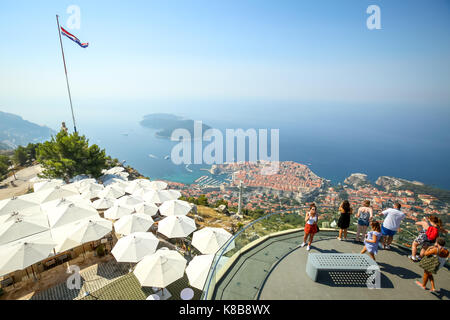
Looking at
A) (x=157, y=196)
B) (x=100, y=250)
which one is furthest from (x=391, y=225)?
(x=157, y=196)

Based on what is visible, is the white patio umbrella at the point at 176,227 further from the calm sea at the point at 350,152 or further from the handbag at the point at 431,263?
the calm sea at the point at 350,152

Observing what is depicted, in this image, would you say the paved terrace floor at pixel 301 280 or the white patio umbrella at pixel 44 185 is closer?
the paved terrace floor at pixel 301 280

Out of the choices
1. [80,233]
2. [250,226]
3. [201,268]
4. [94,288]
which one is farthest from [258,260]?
[80,233]

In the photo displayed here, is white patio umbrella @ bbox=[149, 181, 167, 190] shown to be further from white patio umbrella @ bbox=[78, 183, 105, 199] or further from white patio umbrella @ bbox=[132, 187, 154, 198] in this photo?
white patio umbrella @ bbox=[78, 183, 105, 199]

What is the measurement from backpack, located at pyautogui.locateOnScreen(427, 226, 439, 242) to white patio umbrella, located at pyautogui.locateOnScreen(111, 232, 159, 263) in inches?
382

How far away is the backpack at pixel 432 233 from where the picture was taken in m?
5.21

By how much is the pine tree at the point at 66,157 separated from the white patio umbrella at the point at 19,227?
37.3 ft

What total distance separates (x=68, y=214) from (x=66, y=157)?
43.9 ft

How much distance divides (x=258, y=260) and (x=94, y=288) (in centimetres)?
730

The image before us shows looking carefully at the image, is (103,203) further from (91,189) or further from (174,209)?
(174,209)

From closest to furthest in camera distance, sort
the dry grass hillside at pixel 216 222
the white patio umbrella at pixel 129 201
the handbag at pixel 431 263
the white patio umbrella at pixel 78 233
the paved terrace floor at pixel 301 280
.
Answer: the handbag at pixel 431 263
the paved terrace floor at pixel 301 280
the white patio umbrella at pixel 78 233
the white patio umbrella at pixel 129 201
the dry grass hillside at pixel 216 222

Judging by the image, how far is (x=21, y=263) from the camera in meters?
7.46

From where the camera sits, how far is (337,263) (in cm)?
477

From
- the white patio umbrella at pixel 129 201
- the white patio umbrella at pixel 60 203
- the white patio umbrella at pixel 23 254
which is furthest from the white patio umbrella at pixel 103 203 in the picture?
the white patio umbrella at pixel 23 254
